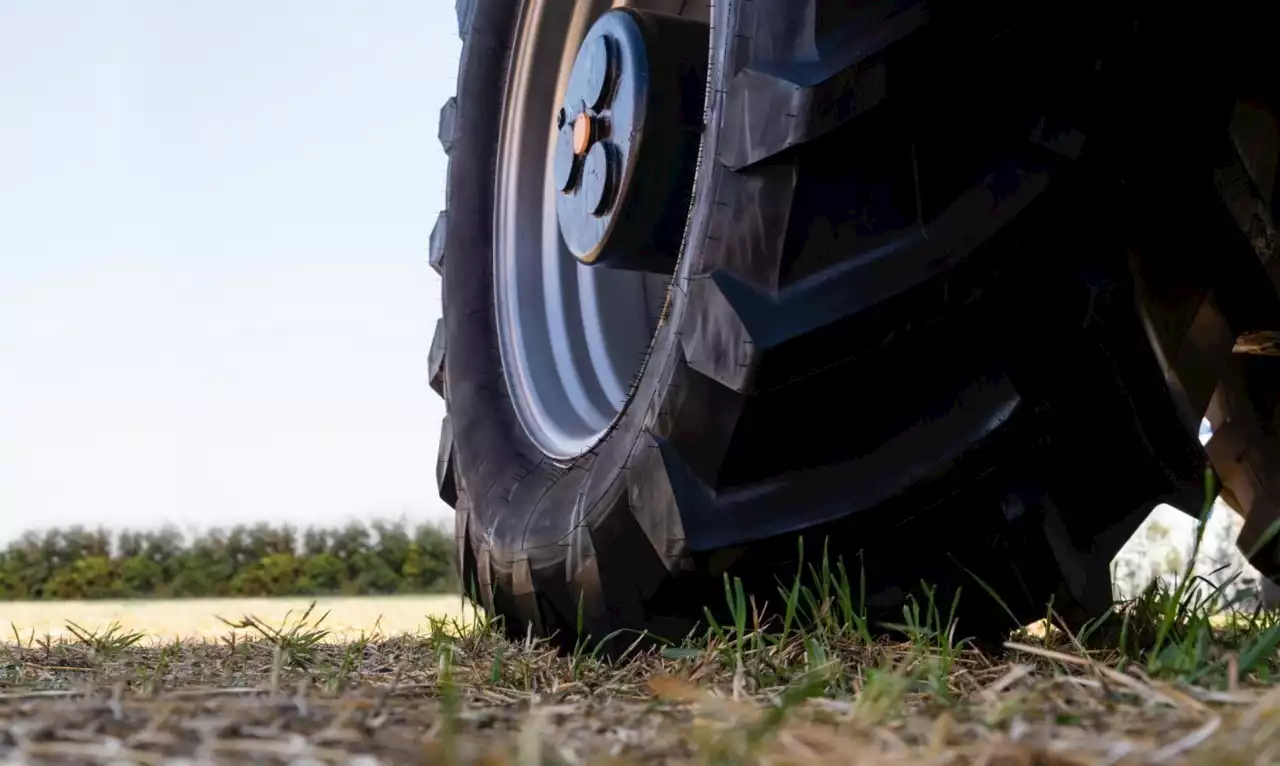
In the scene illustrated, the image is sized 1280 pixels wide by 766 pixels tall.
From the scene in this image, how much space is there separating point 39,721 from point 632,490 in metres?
0.55

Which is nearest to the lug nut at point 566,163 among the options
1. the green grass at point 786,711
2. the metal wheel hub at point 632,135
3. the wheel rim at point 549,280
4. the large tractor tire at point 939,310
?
the metal wheel hub at point 632,135

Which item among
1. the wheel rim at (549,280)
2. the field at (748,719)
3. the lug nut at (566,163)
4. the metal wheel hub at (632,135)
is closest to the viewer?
the field at (748,719)

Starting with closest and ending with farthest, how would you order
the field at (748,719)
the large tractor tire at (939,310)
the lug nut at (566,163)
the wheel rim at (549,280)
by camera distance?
the field at (748,719), the large tractor tire at (939,310), the lug nut at (566,163), the wheel rim at (549,280)

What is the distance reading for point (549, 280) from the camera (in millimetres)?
1637

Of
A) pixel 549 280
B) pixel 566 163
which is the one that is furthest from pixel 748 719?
pixel 549 280

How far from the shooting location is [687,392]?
3.00 feet

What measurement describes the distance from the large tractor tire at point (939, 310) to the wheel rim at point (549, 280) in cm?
44

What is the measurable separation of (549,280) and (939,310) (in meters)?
0.87

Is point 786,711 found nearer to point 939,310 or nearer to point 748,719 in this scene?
point 748,719

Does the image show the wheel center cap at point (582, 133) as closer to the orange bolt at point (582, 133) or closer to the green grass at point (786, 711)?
the orange bolt at point (582, 133)

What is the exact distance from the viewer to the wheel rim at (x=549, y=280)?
1.53m

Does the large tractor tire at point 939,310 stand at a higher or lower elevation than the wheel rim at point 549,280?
lower

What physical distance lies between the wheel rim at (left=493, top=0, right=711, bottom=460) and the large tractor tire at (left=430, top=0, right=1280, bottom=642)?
0.44 metres

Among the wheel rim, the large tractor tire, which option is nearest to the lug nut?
the wheel rim
